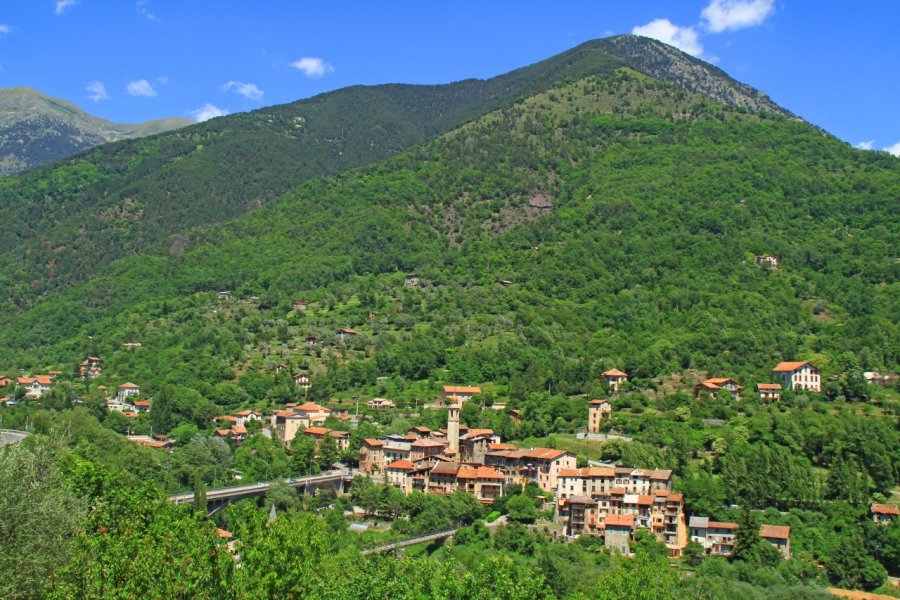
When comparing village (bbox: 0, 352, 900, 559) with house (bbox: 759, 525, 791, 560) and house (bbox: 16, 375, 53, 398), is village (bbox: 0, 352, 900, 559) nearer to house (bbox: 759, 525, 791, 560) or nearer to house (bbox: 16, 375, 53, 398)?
house (bbox: 759, 525, 791, 560)

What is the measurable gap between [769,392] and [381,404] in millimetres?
35936

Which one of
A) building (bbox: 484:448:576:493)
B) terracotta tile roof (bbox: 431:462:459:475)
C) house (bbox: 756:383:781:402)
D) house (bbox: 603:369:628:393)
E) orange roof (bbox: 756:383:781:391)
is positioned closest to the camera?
building (bbox: 484:448:576:493)

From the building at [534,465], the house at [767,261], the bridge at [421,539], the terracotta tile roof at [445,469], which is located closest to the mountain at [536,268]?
the house at [767,261]

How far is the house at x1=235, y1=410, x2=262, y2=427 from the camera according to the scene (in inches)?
3588

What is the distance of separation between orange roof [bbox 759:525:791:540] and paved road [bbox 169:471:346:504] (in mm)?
32022

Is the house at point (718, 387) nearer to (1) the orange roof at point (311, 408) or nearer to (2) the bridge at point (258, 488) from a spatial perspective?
(2) the bridge at point (258, 488)

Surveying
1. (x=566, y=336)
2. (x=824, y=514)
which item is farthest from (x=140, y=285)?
(x=824, y=514)

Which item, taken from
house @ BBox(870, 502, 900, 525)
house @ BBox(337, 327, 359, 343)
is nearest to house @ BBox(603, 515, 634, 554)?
house @ BBox(870, 502, 900, 525)

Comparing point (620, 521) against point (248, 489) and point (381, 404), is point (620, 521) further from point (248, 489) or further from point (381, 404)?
point (381, 404)

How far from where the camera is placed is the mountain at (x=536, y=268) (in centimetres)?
10275

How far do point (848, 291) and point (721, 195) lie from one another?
32.8m

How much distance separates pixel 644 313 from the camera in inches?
4444

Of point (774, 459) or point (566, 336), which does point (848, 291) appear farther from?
point (774, 459)

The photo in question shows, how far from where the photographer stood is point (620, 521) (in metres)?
62.0
